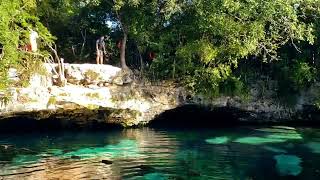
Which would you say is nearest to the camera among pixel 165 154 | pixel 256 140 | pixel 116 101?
pixel 165 154

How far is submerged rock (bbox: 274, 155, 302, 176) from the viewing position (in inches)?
594

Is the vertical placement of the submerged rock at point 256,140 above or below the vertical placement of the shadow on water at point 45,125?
below

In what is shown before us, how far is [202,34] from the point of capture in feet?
79.2

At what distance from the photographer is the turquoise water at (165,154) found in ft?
49.5

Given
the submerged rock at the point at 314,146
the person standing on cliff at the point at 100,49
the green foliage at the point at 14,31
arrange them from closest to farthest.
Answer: the submerged rock at the point at 314,146
the green foliage at the point at 14,31
the person standing on cliff at the point at 100,49

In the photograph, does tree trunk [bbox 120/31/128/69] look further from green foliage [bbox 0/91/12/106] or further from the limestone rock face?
green foliage [bbox 0/91/12/106]

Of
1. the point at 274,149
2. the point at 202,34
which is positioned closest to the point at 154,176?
the point at 274,149

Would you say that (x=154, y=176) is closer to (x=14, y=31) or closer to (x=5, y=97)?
(x=5, y=97)

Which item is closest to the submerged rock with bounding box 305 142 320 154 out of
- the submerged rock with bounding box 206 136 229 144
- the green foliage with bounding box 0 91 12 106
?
the submerged rock with bounding box 206 136 229 144

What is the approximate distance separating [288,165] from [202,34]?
9.84 metres

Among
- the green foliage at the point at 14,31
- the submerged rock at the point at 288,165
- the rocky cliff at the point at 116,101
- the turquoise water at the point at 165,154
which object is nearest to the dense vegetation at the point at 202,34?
the green foliage at the point at 14,31

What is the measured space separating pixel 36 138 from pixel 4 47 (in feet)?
17.0

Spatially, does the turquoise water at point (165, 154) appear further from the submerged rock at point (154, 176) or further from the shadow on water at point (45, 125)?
the shadow on water at point (45, 125)

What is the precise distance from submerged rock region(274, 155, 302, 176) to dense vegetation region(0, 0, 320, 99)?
7055mm
